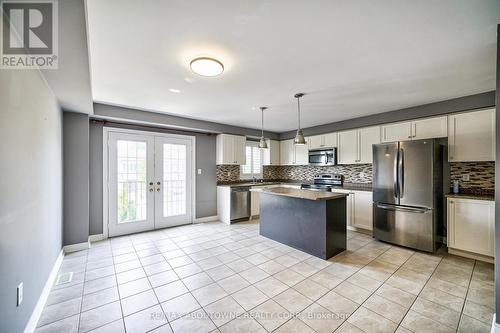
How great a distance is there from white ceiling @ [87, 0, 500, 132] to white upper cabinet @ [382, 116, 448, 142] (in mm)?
376

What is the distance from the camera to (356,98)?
11.2 feet

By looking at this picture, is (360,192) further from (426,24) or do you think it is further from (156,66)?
(156,66)

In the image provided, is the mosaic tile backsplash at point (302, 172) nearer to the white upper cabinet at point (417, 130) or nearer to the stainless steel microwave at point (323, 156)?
the stainless steel microwave at point (323, 156)

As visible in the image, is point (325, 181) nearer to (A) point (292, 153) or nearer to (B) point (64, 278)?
(A) point (292, 153)

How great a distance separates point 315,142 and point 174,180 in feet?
11.9

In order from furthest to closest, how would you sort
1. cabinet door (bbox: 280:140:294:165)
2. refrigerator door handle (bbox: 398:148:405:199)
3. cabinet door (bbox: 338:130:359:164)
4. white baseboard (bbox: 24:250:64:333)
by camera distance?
1. cabinet door (bbox: 280:140:294:165)
2. cabinet door (bbox: 338:130:359:164)
3. refrigerator door handle (bbox: 398:148:405:199)
4. white baseboard (bbox: 24:250:64:333)

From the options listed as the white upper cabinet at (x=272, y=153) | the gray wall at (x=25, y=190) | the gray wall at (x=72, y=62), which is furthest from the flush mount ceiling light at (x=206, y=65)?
the white upper cabinet at (x=272, y=153)

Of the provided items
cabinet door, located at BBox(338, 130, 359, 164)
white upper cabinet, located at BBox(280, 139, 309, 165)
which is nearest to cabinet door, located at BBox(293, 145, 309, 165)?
white upper cabinet, located at BBox(280, 139, 309, 165)

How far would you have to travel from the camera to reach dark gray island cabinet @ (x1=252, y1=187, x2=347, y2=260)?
3.07m

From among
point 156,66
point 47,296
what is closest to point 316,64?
point 156,66

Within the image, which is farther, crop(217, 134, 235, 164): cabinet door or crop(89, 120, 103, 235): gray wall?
crop(217, 134, 235, 164): cabinet door

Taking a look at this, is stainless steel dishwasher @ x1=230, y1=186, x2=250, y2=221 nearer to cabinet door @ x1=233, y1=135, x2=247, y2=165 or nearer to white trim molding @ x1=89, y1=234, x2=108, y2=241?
cabinet door @ x1=233, y1=135, x2=247, y2=165

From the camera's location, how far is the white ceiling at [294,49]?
1531 millimetres

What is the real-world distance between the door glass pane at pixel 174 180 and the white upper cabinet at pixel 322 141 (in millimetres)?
3236
